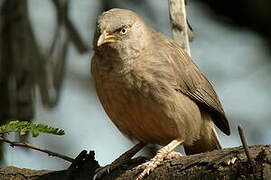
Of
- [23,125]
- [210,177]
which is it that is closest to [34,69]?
[23,125]

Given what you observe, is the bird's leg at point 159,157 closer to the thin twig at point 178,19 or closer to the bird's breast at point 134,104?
the bird's breast at point 134,104

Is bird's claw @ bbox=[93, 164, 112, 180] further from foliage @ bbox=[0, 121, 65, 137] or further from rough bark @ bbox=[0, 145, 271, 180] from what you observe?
foliage @ bbox=[0, 121, 65, 137]

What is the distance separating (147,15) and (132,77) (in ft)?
7.66

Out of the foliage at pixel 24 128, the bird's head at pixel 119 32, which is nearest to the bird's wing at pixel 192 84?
the bird's head at pixel 119 32

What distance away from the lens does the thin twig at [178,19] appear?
5594mm

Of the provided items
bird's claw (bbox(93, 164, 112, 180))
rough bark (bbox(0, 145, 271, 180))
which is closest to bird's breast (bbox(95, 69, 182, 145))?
rough bark (bbox(0, 145, 271, 180))

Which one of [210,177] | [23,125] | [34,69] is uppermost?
[34,69]

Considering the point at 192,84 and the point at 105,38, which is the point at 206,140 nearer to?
the point at 192,84

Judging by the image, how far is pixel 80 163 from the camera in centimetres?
513

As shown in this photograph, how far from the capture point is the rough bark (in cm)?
387

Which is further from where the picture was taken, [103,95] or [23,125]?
[103,95]

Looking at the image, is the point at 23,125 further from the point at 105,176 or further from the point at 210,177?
the point at 210,177

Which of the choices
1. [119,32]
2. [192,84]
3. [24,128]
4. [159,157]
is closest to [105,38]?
[119,32]

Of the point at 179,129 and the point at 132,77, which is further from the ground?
the point at 132,77
